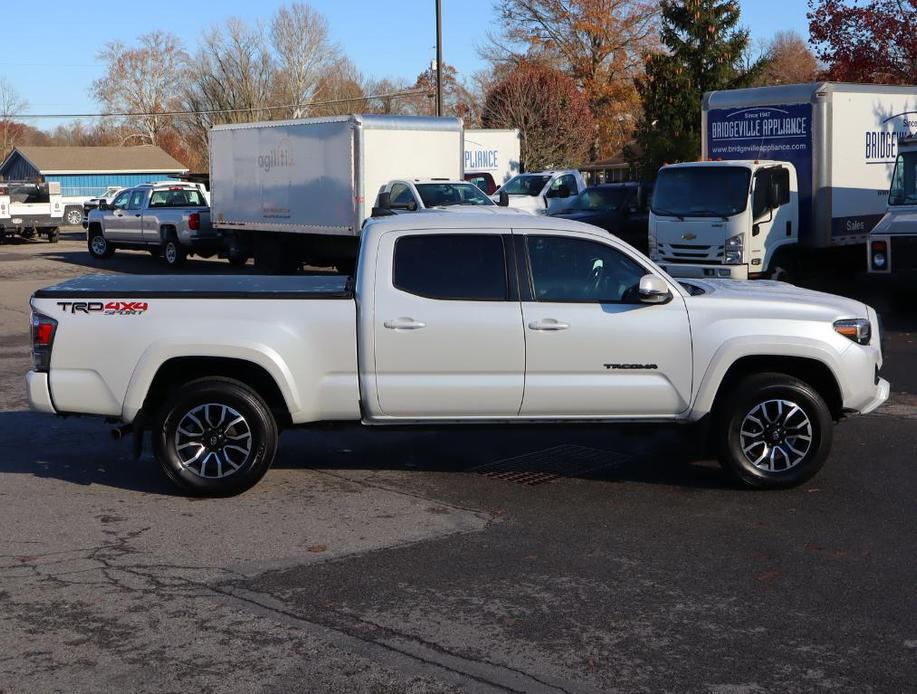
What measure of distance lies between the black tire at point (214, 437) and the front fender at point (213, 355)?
0.21m

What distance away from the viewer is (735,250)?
16.5m

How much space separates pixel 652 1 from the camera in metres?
55.3

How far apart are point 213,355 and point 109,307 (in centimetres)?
75

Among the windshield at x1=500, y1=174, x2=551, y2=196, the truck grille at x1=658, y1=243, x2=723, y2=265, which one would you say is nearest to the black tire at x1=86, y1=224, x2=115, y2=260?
the windshield at x1=500, y1=174, x2=551, y2=196

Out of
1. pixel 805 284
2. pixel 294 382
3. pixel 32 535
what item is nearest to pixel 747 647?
pixel 294 382

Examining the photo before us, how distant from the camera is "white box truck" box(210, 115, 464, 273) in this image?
2144 cm

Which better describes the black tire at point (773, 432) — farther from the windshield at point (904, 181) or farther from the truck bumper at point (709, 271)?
the windshield at point (904, 181)

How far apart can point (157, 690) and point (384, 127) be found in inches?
709

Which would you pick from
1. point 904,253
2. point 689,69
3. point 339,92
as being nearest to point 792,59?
point 339,92

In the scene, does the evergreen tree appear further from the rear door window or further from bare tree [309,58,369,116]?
bare tree [309,58,369,116]

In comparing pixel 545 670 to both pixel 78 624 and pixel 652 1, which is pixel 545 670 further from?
pixel 652 1

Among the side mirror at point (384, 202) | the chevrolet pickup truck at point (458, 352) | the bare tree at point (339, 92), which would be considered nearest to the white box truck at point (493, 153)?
the side mirror at point (384, 202)

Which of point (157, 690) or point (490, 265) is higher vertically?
point (490, 265)

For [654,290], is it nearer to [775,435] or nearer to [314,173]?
[775,435]
